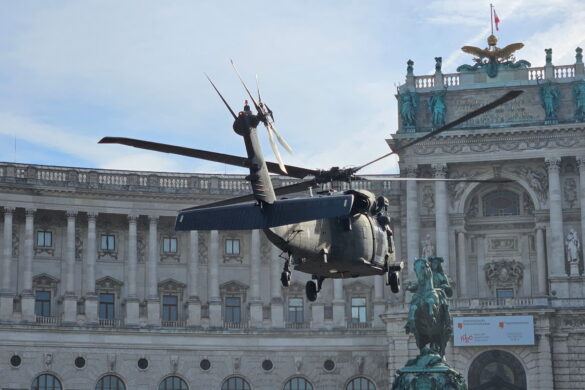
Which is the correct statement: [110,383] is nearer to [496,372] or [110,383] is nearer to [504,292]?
[496,372]

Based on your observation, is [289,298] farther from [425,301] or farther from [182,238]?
[425,301]

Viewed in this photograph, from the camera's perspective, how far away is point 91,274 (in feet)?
292

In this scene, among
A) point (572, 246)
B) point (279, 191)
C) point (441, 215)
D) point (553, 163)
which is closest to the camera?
point (279, 191)

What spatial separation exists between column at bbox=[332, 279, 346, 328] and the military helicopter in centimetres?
5359

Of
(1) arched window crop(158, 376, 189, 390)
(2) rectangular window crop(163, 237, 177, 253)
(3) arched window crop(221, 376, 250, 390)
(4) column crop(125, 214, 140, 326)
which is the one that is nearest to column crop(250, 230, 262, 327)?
(3) arched window crop(221, 376, 250, 390)

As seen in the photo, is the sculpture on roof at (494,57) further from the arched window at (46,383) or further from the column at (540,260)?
the arched window at (46,383)

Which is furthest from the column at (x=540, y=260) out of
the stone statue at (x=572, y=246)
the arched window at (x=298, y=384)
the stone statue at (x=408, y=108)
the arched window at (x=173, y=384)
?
the arched window at (x=173, y=384)

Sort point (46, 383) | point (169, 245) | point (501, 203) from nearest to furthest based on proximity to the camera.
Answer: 1. point (46, 383)
2. point (169, 245)
3. point (501, 203)

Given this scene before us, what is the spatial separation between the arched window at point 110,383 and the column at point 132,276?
3.71m

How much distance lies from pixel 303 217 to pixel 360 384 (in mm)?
59399

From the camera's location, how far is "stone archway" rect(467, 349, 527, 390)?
86.0 metres

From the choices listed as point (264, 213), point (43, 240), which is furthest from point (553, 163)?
point (264, 213)

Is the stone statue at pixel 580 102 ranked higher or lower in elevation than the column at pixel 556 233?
higher

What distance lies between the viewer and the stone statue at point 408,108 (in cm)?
9275
